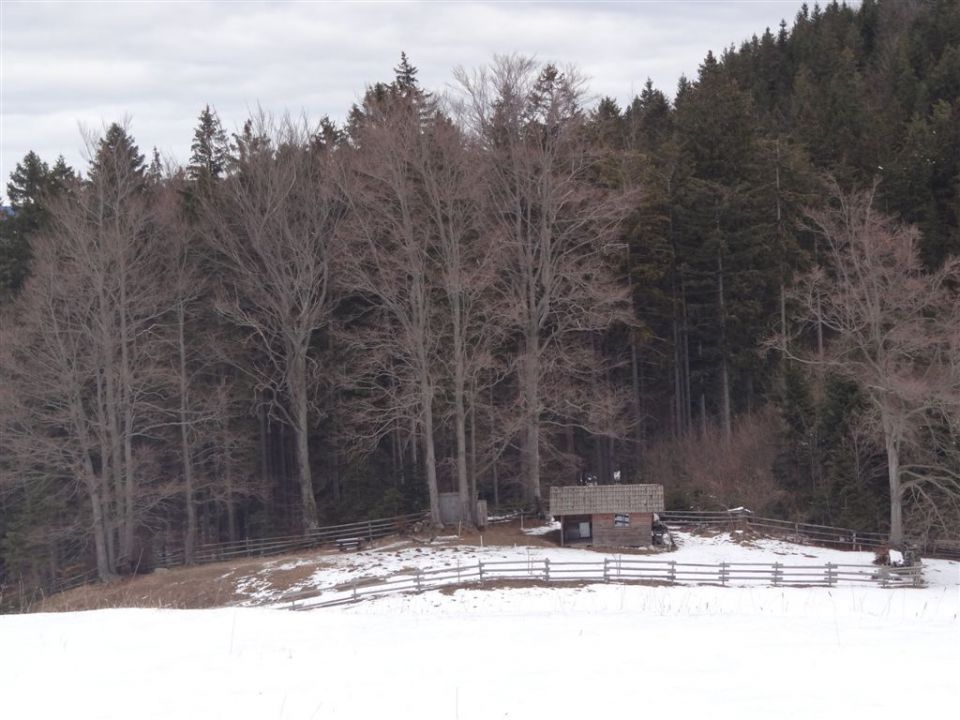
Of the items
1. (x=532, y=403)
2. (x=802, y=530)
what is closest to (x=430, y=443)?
(x=532, y=403)

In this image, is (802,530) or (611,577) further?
(802,530)

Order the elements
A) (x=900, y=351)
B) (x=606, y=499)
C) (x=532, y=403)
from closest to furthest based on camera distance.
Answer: (x=900, y=351) → (x=606, y=499) → (x=532, y=403)

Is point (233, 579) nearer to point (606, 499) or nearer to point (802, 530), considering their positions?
point (606, 499)

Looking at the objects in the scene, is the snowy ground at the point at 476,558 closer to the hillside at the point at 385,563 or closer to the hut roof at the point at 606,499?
the hillside at the point at 385,563

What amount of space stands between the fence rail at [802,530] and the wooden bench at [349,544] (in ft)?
43.1

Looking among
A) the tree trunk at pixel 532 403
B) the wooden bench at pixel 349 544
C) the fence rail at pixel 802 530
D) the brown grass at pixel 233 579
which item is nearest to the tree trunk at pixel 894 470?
→ the fence rail at pixel 802 530

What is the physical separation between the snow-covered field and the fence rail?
19.5 m

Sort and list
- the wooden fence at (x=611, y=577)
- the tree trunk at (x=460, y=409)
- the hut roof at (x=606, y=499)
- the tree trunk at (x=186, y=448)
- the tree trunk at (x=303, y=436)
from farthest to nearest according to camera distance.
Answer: the tree trunk at (x=186, y=448)
the tree trunk at (x=303, y=436)
the tree trunk at (x=460, y=409)
the hut roof at (x=606, y=499)
the wooden fence at (x=611, y=577)

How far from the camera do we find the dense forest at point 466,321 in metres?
37.9

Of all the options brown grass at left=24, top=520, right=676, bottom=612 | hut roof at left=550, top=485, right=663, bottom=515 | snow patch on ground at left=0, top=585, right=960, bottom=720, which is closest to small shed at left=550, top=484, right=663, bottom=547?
hut roof at left=550, top=485, right=663, bottom=515

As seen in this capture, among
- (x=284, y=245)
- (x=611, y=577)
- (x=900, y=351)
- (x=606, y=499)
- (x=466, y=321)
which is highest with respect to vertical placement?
(x=284, y=245)

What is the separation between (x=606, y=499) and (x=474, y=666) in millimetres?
25366

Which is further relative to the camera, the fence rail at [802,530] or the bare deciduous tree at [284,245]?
the bare deciduous tree at [284,245]

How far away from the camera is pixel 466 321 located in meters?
38.5
